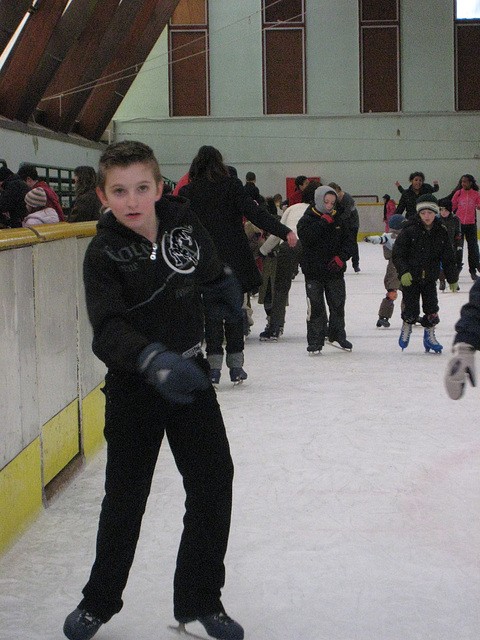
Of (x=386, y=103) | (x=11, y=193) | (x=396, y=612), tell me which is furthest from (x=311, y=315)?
(x=386, y=103)

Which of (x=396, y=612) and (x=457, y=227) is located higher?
(x=457, y=227)

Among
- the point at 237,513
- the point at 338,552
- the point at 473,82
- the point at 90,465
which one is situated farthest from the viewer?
the point at 473,82

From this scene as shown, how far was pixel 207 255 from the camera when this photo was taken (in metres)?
2.35

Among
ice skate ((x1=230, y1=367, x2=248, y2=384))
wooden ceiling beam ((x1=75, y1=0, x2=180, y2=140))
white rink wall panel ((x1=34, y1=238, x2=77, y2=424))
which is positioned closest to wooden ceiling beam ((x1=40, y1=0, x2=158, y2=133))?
wooden ceiling beam ((x1=75, y1=0, x2=180, y2=140))

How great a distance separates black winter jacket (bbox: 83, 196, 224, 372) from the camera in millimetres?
2100

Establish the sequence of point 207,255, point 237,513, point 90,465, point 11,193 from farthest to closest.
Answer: point 11,193
point 90,465
point 237,513
point 207,255

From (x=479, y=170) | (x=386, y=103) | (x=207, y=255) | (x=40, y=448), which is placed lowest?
(x=40, y=448)

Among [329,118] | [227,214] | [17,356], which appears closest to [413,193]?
[227,214]

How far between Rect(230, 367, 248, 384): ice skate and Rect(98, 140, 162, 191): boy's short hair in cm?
373

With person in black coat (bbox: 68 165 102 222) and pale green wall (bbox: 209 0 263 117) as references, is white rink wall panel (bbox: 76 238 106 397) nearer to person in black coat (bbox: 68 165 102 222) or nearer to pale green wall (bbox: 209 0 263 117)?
person in black coat (bbox: 68 165 102 222)

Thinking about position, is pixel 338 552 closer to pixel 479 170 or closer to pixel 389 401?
pixel 389 401

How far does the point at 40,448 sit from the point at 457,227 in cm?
797

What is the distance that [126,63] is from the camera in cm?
2341

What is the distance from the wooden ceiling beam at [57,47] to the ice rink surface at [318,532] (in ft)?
46.7
